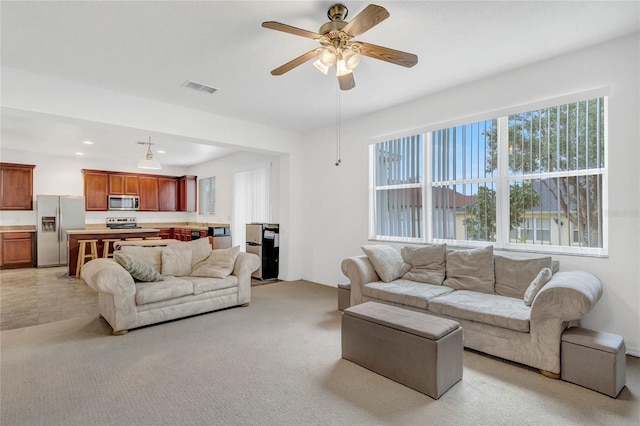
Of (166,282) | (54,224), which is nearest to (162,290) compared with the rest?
(166,282)

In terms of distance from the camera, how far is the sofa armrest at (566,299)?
7.60 ft

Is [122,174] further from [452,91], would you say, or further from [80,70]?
[452,91]

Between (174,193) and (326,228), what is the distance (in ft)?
20.3

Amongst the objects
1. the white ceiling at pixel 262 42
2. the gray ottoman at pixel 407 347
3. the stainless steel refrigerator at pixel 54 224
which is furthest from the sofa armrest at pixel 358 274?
the stainless steel refrigerator at pixel 54 224

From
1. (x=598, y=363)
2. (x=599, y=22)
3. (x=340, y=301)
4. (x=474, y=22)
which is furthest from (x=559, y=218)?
(x=340, y=301)

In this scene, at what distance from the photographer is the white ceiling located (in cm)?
243

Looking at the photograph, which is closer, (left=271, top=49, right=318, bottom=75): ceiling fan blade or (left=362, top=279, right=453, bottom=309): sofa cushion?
(left=271, top=49, right=318, bottom=75): ceiling fan blade

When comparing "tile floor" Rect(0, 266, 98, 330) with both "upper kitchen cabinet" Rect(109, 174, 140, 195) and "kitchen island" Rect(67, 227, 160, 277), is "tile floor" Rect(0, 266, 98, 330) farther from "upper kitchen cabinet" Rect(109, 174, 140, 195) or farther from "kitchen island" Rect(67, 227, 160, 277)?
"upper kitchen cabinet" Rect(109, 174, 140, 195)

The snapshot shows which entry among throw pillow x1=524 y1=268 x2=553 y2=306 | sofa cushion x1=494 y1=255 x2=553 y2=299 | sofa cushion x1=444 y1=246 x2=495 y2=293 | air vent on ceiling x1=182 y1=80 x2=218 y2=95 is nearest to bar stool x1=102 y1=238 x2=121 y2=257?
air vent on ceiling x1=182 y1=80 x2=218 y2=95

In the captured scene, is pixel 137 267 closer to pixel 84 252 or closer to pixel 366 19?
pixel 366 19

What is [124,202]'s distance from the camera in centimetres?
874

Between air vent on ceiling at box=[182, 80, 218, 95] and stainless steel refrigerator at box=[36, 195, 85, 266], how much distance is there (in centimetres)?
568

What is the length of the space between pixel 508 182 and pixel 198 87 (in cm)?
374

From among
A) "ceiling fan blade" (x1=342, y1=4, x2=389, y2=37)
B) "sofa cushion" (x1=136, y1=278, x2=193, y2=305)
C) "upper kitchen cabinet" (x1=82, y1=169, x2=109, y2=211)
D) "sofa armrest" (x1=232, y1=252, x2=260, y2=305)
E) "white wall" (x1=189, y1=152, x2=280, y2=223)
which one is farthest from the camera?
"upper kitchen cabinet" (x1=82, y1=169, x2=109, y2=211)
